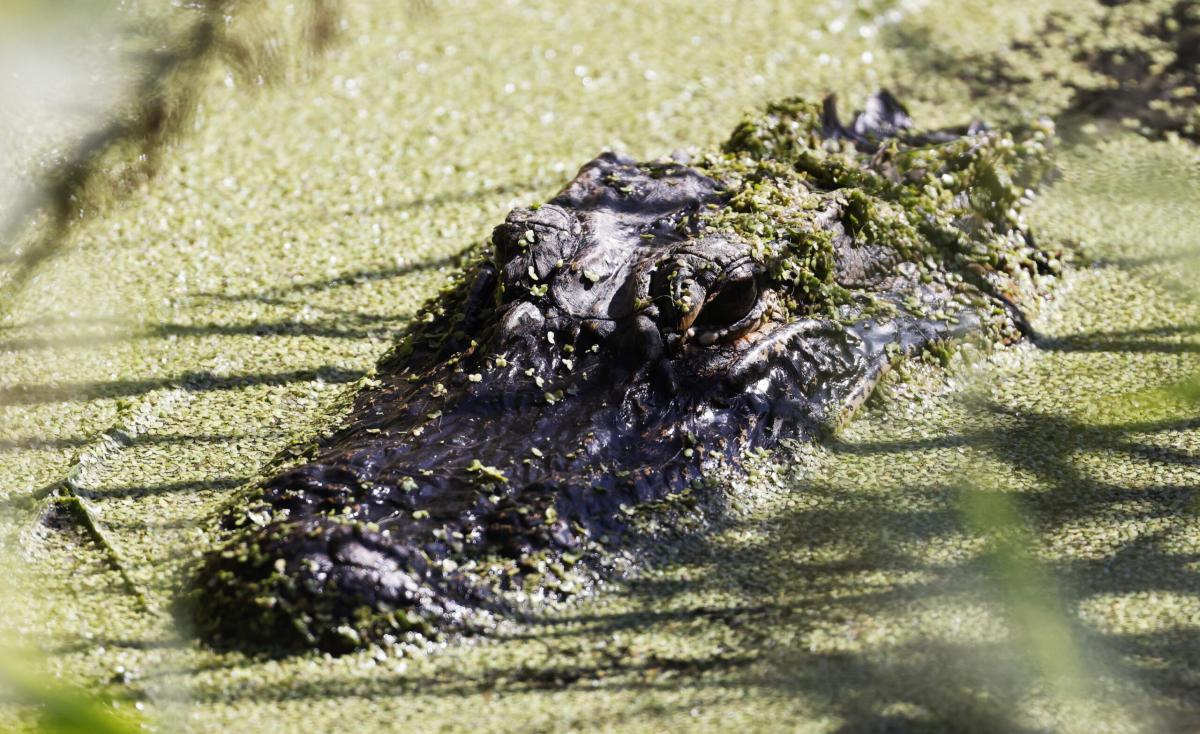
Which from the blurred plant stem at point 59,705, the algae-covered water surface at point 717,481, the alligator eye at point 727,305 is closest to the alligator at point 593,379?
the alligator eye at point 727,305

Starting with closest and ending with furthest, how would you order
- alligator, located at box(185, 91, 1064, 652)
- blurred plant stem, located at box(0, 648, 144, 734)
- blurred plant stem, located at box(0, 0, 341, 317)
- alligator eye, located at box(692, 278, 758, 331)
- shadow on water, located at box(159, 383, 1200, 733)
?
blurred plant stem, located at box(0, 0, 341, 317) → blurred plant stem, located at box(0, 648, 144, 734) → shadow on water, located at box(159, 383, 1200, 733) → alligator, located at box(185, 91, 1064, 652) → alligator eye, located at box(692, 278, 758, 331)

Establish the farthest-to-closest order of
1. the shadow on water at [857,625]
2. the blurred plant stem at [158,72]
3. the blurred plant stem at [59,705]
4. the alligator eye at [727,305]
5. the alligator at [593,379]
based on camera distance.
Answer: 1. the alligator eye at [727,305]
2. the alligator at [593,379]
3. the shadow on water at [857,625]
4. the blurred plant stem at [59,705]
5. the blurred plant stem at [158,72]

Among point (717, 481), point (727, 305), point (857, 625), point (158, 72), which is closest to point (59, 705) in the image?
point (158, 72)

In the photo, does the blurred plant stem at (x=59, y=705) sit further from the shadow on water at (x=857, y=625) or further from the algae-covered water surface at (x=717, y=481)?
the shadow on water at (x=857, y=625)

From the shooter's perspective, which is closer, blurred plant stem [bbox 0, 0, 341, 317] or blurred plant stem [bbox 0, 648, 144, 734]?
blurred plant stem [bbox 0, 0, 341, 317]

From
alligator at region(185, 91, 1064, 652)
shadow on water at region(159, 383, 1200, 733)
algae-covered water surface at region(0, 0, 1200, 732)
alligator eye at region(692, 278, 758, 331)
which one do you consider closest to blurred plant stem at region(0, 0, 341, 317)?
algae-covered water surface at region(0, 0, 1200, 732)

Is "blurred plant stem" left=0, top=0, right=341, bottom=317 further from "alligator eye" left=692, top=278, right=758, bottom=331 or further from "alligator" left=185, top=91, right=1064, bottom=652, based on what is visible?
"alligator eye" left=692, top=278, right=758, bottom=331
